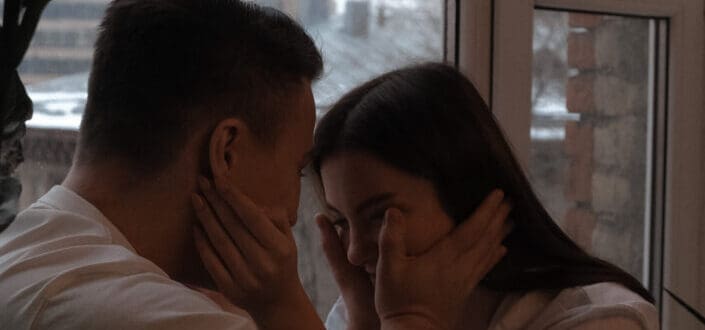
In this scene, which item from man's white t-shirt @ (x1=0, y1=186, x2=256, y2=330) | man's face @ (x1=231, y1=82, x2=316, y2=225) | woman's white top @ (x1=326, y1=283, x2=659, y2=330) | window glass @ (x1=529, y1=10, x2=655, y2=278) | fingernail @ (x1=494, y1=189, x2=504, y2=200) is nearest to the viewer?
Result: man's white t-shirt @ (x1=0, y1=186, x2=256, y2=330)

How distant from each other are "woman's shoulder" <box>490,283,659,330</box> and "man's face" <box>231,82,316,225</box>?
35 centimetres

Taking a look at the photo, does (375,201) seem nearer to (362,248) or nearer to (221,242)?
(362,248)

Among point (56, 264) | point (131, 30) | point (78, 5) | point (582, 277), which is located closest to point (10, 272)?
point (56, 264)

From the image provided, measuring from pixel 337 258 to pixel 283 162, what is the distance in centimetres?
37

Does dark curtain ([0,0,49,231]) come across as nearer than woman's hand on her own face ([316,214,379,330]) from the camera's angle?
Yes

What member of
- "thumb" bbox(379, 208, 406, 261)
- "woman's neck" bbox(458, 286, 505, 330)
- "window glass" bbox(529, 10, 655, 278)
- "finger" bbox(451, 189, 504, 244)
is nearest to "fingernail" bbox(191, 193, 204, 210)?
"thumb" bbox(379, 208, 406, 261)

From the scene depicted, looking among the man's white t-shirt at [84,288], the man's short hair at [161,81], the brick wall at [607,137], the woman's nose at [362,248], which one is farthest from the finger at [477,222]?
the brick wall at [607,137]

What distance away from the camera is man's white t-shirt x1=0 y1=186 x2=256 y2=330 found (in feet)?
2.40

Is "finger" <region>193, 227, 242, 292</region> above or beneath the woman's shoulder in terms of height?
above

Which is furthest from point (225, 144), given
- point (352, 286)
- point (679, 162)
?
point (679, 162)

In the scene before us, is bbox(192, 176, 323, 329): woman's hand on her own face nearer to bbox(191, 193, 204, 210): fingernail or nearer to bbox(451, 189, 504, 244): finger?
bbox(191, 193, 204, 210): fingernail

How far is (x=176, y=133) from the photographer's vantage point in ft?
3.15

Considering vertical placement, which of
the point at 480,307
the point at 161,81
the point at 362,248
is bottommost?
the point at 480,307

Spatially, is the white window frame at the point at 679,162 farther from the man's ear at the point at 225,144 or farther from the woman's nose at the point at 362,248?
the man's ear at the point at 225,144
